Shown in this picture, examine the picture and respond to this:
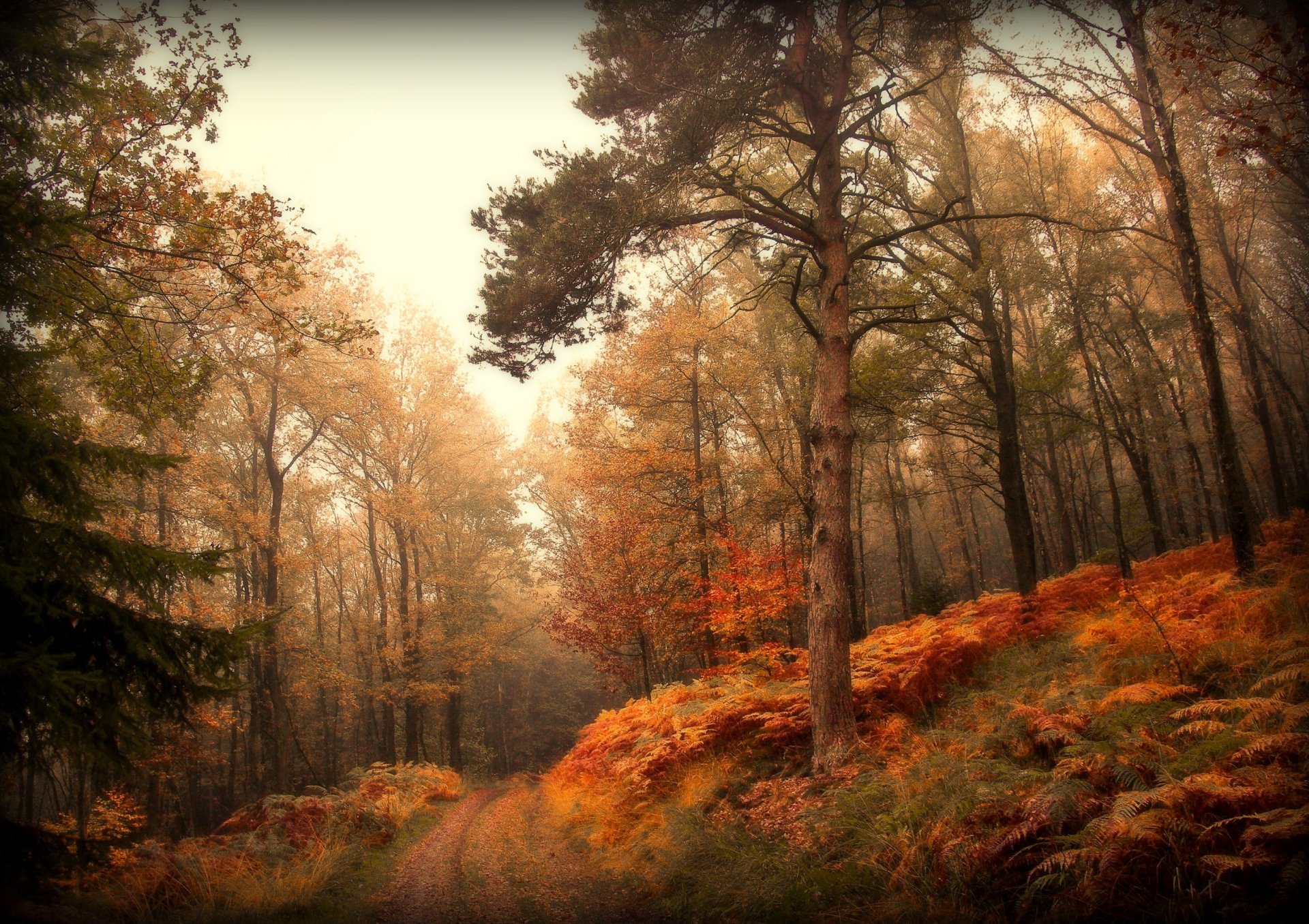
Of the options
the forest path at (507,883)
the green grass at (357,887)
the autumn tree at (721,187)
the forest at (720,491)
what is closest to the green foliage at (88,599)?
the forest at (720,491)

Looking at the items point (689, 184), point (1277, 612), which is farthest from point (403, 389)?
point (1277, 612)

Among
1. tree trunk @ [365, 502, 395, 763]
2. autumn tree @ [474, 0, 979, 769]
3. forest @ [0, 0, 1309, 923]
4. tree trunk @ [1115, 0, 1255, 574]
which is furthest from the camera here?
tree trunk @ [365, 502, 395, 763]

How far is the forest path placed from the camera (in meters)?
5.39

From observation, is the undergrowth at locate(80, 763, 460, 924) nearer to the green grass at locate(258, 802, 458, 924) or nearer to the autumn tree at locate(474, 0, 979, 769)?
the green grass at locate(258, 802, 458, 924)

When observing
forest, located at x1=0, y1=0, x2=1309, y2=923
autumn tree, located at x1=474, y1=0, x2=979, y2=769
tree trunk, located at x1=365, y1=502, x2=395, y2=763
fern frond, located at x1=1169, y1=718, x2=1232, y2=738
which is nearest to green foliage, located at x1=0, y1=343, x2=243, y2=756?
forest, located at x1=0, y1=0, x2=1309, y2=923

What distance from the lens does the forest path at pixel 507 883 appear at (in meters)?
5.39

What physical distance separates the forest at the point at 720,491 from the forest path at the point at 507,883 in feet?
0.31

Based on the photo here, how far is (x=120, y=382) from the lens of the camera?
6383 mm

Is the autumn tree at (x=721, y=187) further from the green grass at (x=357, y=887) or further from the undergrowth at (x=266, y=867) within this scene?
the undergrowth at (x=266, y=867)

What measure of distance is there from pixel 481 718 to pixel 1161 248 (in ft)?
114

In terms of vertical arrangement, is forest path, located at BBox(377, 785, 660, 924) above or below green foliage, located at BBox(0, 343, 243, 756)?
below

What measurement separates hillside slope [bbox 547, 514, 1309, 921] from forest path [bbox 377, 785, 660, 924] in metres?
0.44

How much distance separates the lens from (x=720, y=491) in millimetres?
15492

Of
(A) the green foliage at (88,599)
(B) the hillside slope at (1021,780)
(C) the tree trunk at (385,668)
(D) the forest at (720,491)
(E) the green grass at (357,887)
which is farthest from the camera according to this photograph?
(C) the tree trunk at (385,668)
